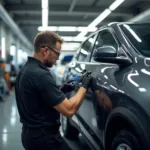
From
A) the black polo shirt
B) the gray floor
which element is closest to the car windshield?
the black polo shirt

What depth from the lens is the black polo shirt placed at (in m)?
1.94

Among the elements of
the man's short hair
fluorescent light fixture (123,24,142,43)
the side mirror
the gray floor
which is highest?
fluorescent light fixture (123,24,142,43)

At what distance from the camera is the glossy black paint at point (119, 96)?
1657 mm

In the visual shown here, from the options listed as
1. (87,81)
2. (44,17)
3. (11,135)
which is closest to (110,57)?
(87,81)

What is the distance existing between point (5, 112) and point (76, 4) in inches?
268

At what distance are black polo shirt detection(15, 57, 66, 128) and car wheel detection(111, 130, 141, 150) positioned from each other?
48cm

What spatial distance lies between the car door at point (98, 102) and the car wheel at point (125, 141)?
219mm

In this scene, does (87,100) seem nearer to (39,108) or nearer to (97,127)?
(97,127)

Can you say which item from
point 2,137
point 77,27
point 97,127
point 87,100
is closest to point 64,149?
point 97,127

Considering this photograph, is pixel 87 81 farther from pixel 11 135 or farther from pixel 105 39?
pixel 11 135

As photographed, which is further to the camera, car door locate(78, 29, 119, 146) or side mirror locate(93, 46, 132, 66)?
car door locate(78, 29, 119, 146)

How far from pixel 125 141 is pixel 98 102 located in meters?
0.53

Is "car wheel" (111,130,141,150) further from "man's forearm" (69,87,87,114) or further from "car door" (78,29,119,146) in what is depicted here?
"man's forearm" (69,87,87,114)

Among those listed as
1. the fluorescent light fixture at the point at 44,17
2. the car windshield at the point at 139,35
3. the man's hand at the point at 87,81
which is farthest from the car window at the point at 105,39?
the fluorescent light fixture at the point at 44,17
